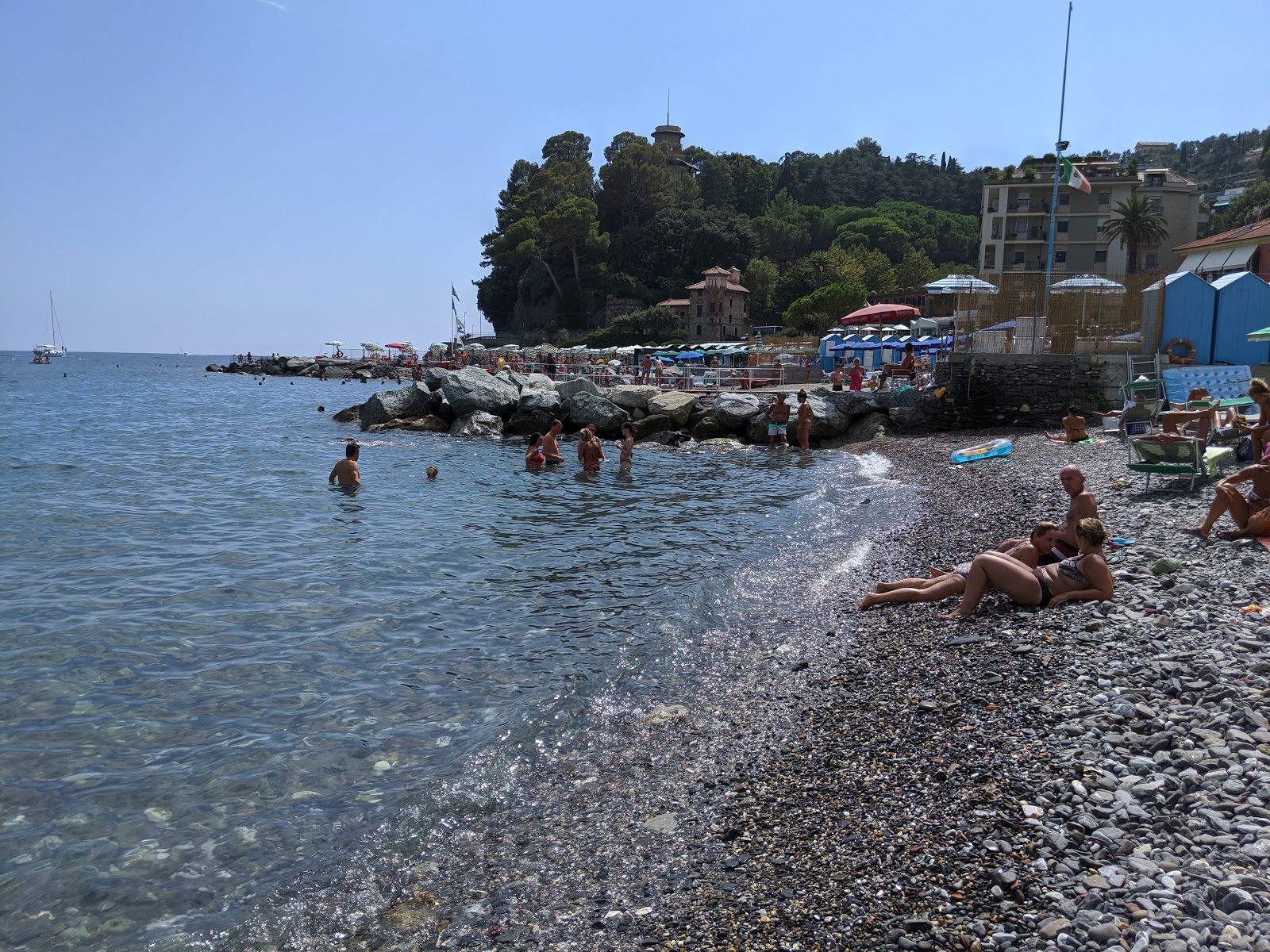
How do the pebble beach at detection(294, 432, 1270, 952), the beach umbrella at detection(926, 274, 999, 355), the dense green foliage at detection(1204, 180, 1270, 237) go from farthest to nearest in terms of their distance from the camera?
the dense green foliage at detection(1204, 180, 1270, 237)
the beach umbrella at detection(926, 274, 999, 355)
the pebble beach at detection(294, 432, 1270, 952)

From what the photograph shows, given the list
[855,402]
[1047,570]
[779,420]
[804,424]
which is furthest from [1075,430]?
[1047,570]

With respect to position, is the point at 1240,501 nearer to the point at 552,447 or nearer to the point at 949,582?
the point at 949,582

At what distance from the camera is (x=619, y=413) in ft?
89.4

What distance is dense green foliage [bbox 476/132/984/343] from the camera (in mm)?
81062

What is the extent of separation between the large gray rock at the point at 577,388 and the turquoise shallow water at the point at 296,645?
356 inches

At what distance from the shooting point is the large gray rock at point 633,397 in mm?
27922

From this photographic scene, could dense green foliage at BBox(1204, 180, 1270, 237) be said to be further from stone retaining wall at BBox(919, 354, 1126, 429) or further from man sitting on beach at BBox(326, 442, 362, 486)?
man sitting on beach at BBox(326, 442, 362, 486)

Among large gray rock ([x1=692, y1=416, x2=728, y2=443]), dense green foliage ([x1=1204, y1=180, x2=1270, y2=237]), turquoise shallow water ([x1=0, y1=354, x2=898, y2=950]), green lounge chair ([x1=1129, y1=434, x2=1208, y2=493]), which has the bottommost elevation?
turquoise shallow water ([x1=0, y1=354, x2=898, y2=950])

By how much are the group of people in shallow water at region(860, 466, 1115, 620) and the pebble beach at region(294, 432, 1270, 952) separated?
0.18m

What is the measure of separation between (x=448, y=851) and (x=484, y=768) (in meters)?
0.98

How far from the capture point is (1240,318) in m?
20.0

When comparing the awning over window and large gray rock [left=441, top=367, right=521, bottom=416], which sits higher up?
the awning over window

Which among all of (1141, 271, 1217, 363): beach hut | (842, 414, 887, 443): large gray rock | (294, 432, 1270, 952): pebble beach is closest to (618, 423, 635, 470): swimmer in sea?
(842, 414, 887, 443): large gray rock

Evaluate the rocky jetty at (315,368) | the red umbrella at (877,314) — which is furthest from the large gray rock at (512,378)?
the rocky jetty at (315,368)
